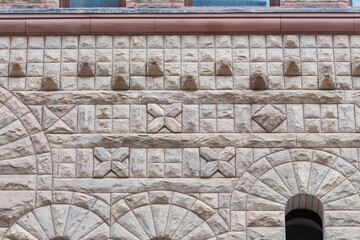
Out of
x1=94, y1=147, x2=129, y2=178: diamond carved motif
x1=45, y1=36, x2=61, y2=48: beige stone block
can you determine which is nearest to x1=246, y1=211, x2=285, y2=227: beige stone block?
x1=94, y1=147, x2=129, y2=178: diamond carved motif

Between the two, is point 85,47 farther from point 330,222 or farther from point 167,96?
point 330,222

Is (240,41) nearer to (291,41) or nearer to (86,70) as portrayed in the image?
(291,41)

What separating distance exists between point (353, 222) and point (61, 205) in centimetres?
501

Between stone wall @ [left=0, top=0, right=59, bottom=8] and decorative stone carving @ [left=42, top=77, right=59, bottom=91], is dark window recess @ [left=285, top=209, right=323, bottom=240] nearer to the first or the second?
decorative stone carving @ [left=42, top=77, right=59, bottom=91]

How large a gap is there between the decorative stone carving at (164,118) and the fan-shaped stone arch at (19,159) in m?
1.90

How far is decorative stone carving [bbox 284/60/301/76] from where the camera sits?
57.7 feet

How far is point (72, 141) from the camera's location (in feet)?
56.4

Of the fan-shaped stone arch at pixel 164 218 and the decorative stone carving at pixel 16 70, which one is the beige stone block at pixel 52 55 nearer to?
the decorative stone carving at pixel 16 70

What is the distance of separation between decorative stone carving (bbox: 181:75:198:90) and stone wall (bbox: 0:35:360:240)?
2cm

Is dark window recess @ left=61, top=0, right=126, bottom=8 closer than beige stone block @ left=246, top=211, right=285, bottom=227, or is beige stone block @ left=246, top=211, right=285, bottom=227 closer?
beige stone block @ left=246, top=211, right=285, bottom=227

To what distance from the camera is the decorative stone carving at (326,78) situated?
57.4 ft

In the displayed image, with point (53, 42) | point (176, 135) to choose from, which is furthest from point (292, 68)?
point (53, 42)

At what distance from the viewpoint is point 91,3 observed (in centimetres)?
1889

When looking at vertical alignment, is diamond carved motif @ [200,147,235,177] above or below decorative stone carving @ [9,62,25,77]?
below
